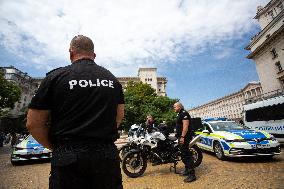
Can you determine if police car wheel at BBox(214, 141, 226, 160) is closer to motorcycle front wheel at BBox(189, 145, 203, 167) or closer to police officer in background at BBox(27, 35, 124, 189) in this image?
motorcycle front wheel at BBox(189, 145, 203, 167)

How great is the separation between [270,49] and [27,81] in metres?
69.7

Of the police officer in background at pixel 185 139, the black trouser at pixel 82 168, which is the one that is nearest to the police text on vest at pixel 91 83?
the black trouser at pixel 82 168

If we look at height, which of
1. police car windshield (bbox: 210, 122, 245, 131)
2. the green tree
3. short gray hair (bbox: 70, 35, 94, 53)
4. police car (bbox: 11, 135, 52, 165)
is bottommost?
police car (bbox: 11, 135, 52, 165)

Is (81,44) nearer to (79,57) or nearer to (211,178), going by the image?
(79,57)

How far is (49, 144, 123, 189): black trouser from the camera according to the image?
68.6 inches

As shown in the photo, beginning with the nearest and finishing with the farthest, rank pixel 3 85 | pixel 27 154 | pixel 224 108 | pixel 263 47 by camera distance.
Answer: pixel 27 154 → pixel 3 85 → pixel 263 47 → pixel 224 108

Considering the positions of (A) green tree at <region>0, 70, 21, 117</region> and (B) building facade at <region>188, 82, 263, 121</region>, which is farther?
(B) building facade at <region>188, 82, 263, 121</region>

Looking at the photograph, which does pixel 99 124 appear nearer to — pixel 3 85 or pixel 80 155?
pixel 80 155

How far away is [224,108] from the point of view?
126750 mm

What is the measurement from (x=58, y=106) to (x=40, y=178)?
6298 mm

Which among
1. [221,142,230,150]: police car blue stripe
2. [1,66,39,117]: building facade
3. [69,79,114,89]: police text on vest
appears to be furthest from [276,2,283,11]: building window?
[1,66,39,117]: building facade

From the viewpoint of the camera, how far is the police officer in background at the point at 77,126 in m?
1.77

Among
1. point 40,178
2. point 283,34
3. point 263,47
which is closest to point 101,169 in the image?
point 40,178

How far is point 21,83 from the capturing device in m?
70.4
